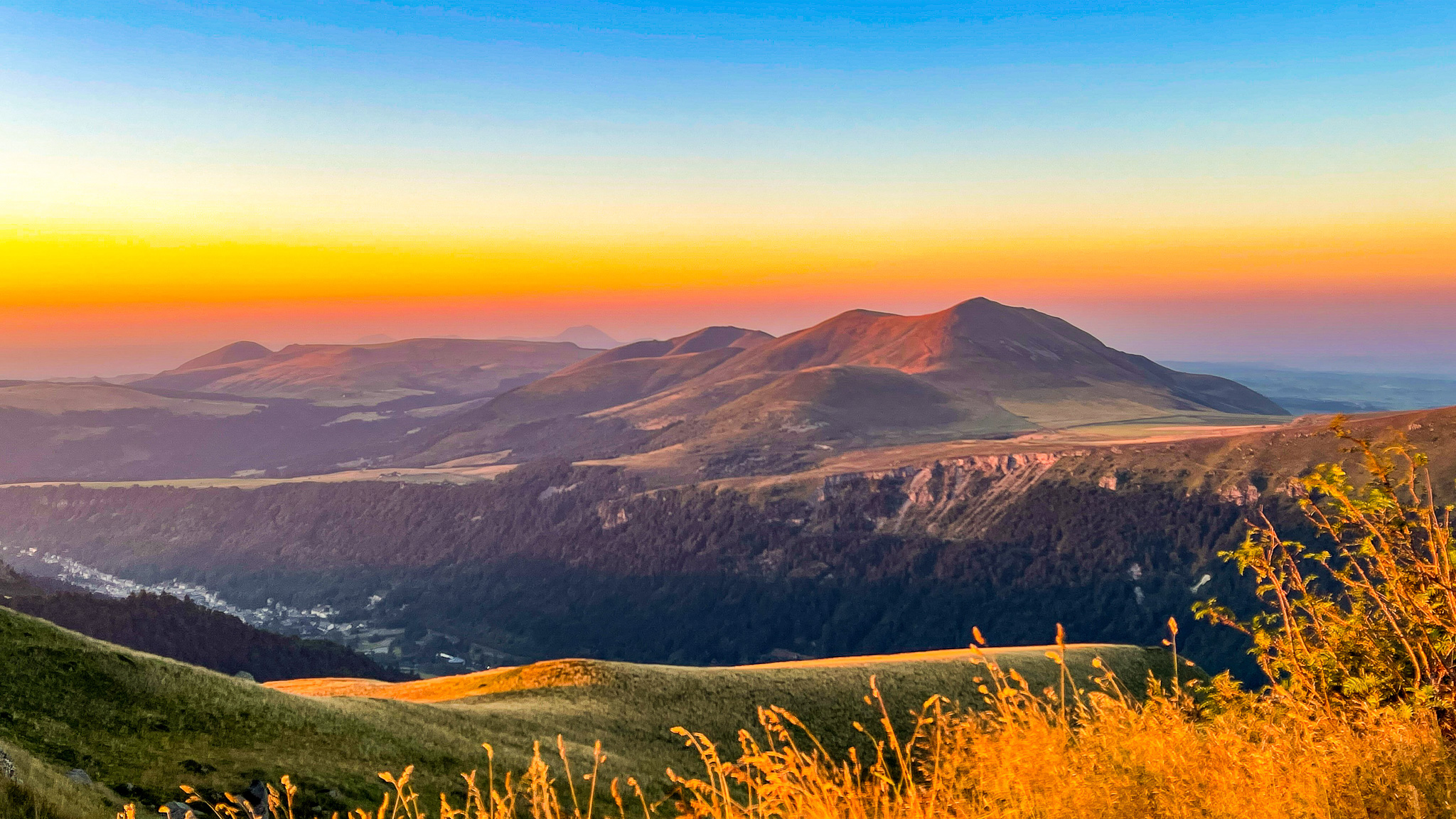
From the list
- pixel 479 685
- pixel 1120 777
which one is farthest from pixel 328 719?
pixel 1120 777

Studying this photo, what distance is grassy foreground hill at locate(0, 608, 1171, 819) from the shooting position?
63.6ft

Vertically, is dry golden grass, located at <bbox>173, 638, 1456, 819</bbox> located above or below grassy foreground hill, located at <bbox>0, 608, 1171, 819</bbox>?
above

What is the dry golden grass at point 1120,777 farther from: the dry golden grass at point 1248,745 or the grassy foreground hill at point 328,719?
the grassy foreground hill at point 328,719

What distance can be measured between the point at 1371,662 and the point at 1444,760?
4.56 metres

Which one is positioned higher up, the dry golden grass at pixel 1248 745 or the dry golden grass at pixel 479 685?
the dry golden grass at pixel 1248 745

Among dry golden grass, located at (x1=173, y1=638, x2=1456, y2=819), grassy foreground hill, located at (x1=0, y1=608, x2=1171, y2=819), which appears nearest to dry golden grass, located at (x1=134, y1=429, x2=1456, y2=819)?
dry golden grass, located at (x1=173, y1=638, x2=1456, y2=819)

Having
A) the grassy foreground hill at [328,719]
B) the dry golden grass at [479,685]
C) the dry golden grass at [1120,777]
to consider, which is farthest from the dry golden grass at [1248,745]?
the dry golden grass at [479,685]

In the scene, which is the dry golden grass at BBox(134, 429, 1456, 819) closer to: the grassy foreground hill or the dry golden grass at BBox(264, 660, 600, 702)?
the grassy foreground hill

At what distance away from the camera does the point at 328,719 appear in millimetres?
27234

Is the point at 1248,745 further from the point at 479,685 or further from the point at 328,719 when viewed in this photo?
the point at 479,685

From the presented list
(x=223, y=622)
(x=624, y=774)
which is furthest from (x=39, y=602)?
(x=624, y=774)

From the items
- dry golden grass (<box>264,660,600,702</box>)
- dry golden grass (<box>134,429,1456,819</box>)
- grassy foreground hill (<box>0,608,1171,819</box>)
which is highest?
dry golden grass (<box>134,429,1456,819</box>)

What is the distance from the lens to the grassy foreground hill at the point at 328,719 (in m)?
19.4

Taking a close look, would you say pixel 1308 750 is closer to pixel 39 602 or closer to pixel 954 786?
pixel 954 786
